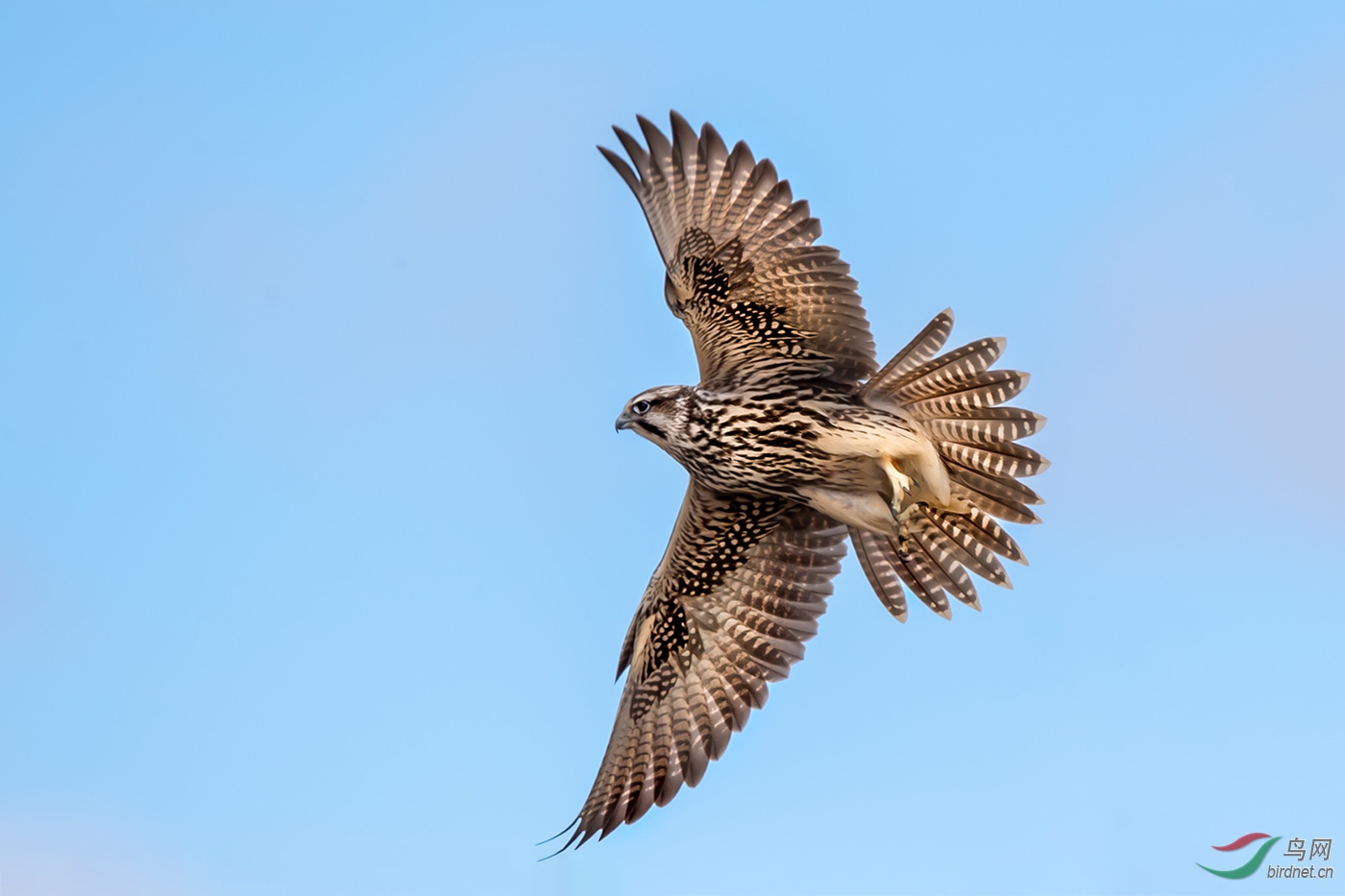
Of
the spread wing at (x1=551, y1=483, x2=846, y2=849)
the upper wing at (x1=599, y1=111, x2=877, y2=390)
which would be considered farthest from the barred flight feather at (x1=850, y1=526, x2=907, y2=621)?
the upper wing at (x1=599, y1=111, x2=877, y2=390)

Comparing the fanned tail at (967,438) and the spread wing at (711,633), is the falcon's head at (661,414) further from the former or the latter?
the fanned tail at (967,438)

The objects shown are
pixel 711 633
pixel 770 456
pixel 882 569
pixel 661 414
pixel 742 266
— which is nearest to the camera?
pixel 770 456

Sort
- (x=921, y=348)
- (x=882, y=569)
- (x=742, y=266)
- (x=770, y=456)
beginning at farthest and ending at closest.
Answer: (x=882, y=569)
(x=742, y=266)
(x=770, y=456)
(x=921, y=348)

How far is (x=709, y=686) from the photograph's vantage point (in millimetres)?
10469

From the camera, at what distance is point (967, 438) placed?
30.0 ft

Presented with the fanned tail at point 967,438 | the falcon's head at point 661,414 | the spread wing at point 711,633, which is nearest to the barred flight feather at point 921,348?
the fanned tail at point 967,438

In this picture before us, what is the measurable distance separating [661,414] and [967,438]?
76.8 inches

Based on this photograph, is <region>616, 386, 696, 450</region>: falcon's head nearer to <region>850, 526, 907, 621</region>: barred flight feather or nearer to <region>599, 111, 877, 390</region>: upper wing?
<region>599, 111, 877, 390</region>: upper wing

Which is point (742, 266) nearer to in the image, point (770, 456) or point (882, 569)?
point (770, 456)

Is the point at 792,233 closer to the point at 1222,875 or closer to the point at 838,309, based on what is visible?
the point at 838,309

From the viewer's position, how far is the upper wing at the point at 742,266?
942 cm

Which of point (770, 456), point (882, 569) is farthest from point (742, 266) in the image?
point (882, 569)

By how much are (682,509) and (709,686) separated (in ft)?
4.24

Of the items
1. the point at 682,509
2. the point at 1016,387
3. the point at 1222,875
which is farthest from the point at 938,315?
the point at 1222,875
